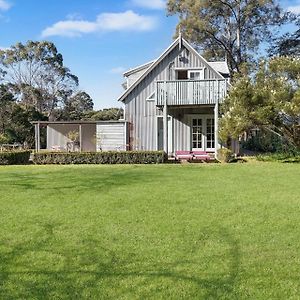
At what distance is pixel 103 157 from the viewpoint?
1855 centimetres

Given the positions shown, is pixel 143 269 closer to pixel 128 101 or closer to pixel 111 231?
pixel 111 231

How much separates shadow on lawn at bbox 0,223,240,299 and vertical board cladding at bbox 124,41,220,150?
17.7 m

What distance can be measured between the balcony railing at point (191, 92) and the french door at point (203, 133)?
2.80 m

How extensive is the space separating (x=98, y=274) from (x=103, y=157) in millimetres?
14285

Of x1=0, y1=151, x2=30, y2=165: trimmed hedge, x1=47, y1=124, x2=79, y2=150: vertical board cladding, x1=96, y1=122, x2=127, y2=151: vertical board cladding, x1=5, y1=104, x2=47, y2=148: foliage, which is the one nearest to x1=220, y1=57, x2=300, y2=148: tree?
x1=96, y1=122, x2=127, y2=151: vertical board cladding

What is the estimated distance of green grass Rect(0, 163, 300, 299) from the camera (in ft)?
13.3

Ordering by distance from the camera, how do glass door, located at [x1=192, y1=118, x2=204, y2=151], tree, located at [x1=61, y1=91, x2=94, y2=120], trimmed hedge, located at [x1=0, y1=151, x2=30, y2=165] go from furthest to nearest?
tree, located at [x1=61, y1=91, x2=94, y2=120] → glass door, located at [x1=192, y1=118, x2=204, y2=151] → trimmed hedge, located at [x1=0, y1=151, x2=30, y2=165]

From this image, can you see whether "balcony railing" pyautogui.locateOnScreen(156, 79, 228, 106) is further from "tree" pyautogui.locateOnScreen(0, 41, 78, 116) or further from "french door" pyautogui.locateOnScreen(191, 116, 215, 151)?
"tree" pyautogui.locateOnScreen(0, 41, 78, 116)

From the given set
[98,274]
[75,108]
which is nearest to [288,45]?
[75,108]

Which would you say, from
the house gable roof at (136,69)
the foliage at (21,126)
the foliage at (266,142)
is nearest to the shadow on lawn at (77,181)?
the foliage at (266,142)

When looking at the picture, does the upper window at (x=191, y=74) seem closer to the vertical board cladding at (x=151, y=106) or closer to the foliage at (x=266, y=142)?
the vertical board cladding at (x=151, y=106)

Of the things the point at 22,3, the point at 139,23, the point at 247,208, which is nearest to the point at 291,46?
the point at 139,23

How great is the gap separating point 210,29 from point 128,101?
17.9m

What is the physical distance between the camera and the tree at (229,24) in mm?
35750
